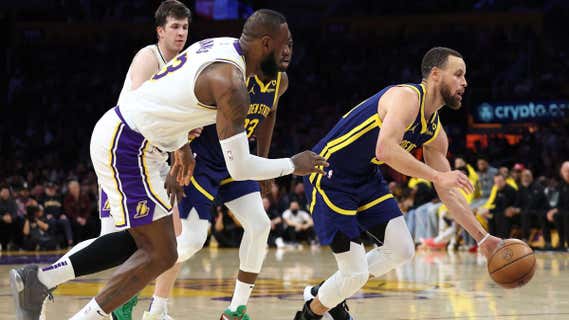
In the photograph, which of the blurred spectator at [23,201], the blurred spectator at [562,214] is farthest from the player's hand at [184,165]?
the blurred spectator at [23,201]

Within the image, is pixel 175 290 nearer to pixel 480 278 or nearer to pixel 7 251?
pixel 480 278

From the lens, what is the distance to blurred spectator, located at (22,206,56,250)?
15.5 meters

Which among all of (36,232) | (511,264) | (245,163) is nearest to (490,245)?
(511,264)

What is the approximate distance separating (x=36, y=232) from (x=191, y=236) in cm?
1032

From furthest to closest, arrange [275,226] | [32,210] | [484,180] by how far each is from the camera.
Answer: [275,226] → [32,210] → [484,180]

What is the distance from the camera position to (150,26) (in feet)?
83.1

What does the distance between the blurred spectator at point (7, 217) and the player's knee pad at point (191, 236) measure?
10.2 metres

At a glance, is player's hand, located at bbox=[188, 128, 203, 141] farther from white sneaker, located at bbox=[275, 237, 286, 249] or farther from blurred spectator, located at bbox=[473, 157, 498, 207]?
white sneaker, located at bbox=[275, 237, 286, 249]

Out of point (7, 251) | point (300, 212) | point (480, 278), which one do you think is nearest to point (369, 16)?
point (300, 212)

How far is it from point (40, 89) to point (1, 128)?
5.34 feet

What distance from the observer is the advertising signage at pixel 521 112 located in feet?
64.1

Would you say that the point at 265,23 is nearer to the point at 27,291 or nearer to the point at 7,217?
the point at 27,291

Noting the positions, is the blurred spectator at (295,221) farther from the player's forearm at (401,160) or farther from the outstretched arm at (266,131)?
the player's forearm at (401,160)

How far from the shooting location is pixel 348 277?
5.73 meters
